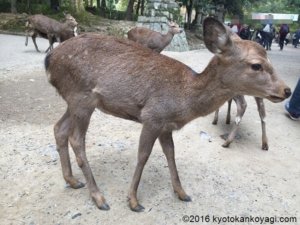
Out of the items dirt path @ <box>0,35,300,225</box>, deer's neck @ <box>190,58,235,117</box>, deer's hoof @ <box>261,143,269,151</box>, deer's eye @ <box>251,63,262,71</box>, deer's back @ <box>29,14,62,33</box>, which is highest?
deer's eye @ <box>251,63,262,71</box>

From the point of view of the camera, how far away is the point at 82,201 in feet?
12.3

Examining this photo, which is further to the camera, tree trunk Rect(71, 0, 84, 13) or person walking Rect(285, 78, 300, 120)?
tree trunk Rect(71, 0, 84, 13)

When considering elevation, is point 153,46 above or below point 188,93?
below

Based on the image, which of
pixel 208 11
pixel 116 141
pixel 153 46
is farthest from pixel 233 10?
pixel 116 141

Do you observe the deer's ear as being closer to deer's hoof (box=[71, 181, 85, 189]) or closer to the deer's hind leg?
the deer's hind leg

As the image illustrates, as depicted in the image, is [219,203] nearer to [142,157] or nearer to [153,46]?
[142,157]

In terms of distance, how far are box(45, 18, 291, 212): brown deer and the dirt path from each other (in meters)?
0.21

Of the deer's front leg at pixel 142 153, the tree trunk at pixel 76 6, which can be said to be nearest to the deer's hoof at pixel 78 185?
the deer's front leg at pixel 142 153

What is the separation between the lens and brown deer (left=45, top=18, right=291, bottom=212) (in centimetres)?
340

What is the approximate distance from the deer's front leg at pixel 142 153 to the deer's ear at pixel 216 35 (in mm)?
885

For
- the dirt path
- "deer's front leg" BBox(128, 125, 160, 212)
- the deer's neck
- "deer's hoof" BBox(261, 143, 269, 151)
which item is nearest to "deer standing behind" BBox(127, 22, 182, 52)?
the dirt path

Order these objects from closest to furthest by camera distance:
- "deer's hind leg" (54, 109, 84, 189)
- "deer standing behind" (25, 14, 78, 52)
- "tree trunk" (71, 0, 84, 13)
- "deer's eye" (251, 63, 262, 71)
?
"deer's eye" (251, 63, 262, 71) < "deer's hind leg" (54, 109, 84, 189) < "deer standing behind" (25, 14, 78, 52) < "tree trunk" (71, 0, 84, 13)

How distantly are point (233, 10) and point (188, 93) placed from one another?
1019 inches

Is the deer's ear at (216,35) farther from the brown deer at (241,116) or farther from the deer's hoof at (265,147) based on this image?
the deer's hoof at (265,147)
